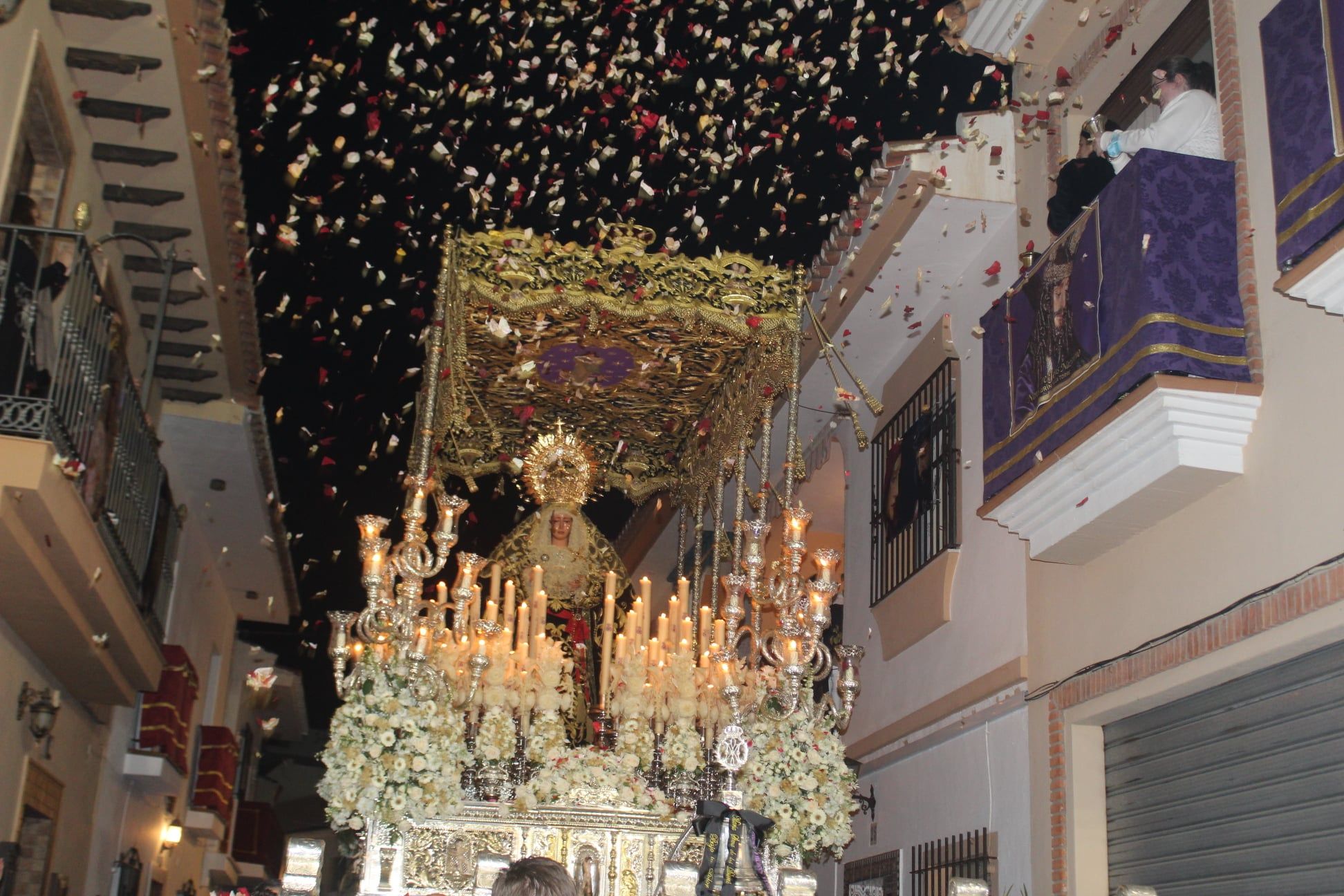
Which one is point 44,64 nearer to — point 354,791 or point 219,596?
point 354,791

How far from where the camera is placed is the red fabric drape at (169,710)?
42.6 feet

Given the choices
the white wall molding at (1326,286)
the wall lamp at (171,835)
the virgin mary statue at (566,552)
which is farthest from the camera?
the wall lamp at (171,835)

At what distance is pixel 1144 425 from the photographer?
20.4ft

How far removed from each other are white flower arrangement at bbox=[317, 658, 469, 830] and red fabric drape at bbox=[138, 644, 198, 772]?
21.1ft

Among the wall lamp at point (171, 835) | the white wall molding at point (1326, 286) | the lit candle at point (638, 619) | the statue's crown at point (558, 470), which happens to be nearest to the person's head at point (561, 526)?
the statue's crown at point (558, 470)

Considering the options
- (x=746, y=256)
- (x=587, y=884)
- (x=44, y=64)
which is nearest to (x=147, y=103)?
(x=44, y=64)

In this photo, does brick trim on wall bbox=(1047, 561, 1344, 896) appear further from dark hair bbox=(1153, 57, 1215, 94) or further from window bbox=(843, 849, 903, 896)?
dark hair bbox=(1153, 57, 1215, 94)

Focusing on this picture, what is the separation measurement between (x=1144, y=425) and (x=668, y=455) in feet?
17.5

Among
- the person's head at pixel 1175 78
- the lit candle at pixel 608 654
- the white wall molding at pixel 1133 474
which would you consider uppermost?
the person's head at pixel 1175 78

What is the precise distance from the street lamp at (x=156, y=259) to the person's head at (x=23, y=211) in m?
0.27

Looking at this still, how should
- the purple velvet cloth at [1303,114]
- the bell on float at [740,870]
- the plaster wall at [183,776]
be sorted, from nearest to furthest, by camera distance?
1. the purple velvet cloth at [1303,114]
2. the bell on float at [740,870]
3. the plaster wall at [183,776]

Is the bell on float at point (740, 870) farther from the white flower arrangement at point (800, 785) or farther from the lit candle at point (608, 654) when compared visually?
the lit candle at point (608, 654)

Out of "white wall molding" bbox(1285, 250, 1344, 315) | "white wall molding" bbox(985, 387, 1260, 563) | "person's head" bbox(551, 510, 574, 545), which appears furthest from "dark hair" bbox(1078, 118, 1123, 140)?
"person's head" bbox(551, 510, 574, 545)

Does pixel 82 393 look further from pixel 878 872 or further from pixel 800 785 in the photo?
pixel 878 872
